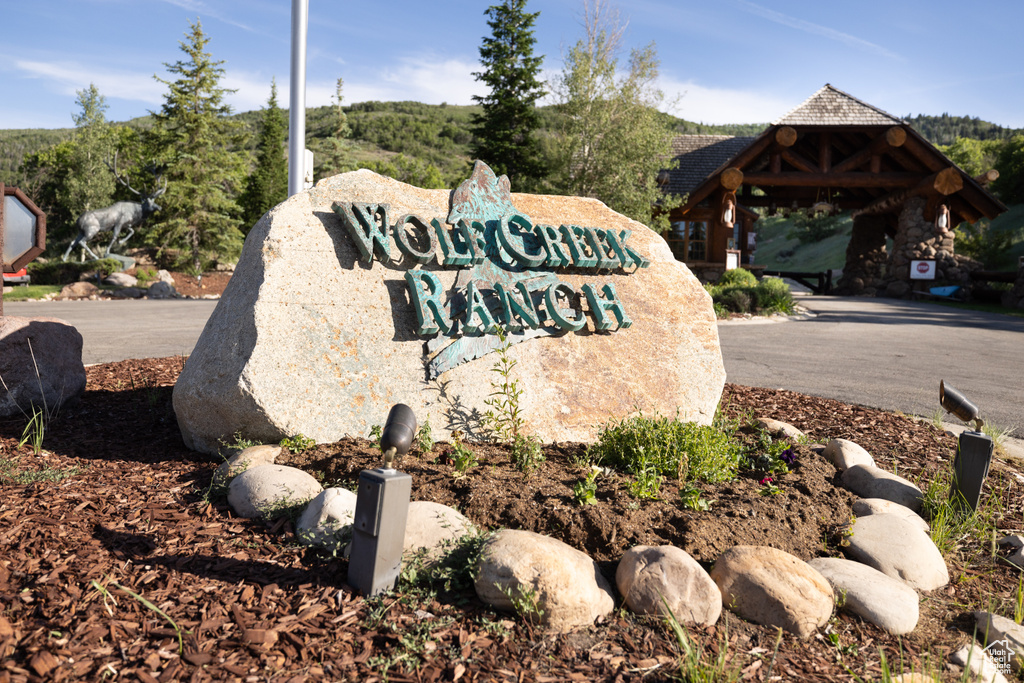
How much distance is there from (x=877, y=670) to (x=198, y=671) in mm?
2529

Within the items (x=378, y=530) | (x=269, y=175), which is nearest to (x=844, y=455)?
(x=378, y=530)

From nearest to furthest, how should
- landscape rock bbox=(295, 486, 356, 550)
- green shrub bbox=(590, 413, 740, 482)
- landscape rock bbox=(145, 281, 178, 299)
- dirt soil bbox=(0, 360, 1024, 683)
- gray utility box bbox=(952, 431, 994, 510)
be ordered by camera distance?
dirt soil bbox=(0, 360, 1024, 683) → landscape rock bbox=(295, 486, 356, 550) → gray utility box bbox=(952, 431, 994, 510) → green shrub bbox=(590, 413, 740, 482) → landscape rock bbox=(145, 281, 178, 299)

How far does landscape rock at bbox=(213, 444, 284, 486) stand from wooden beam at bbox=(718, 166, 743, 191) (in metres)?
19.2

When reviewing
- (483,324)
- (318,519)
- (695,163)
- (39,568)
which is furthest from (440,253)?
(695,163)

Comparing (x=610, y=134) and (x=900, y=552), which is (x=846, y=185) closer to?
(x=610, y=134)

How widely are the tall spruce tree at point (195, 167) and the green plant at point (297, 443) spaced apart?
80.9 feet

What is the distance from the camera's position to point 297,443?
3.98 metres

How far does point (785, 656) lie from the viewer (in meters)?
2.57

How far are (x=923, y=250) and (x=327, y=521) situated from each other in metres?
24.7

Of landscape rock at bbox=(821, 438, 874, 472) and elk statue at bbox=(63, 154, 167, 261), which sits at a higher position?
elk statue at bbox=(63, 154, 167, 261)

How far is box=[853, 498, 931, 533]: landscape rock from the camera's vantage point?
358 cm

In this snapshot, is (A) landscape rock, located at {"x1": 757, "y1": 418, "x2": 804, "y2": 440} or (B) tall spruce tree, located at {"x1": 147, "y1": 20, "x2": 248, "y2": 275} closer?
(A) landscape rock, located at {"x1": 757, "y1": 418, "x2": 804, "y2": 440}

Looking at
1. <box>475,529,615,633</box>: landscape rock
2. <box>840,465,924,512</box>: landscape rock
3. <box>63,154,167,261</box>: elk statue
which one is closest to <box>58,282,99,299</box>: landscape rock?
<box>63,154,167,261</box>: elk statue

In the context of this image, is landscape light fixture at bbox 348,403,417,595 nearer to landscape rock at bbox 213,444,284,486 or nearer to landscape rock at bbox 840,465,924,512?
landscape rock at bbox 213,444,284,486
